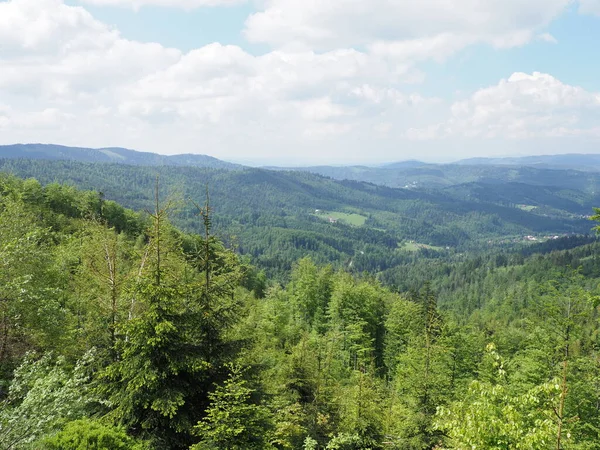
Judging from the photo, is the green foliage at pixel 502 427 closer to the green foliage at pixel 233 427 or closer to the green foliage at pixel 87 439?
the green foliage at pixel 233 427

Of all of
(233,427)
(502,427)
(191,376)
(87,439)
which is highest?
(502,427)

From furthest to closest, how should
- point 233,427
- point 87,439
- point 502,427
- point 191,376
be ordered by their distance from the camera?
point 191,376 → point 233,427 → point 87,439 → point 502,427

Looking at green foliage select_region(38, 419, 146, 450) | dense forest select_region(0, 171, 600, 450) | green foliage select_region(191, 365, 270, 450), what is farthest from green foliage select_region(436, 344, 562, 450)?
green foliage select_region(38, 419, 146, 450)

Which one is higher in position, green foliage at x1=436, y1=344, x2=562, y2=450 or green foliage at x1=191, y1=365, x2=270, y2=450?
green foliage at x1=436, y1=344, x2=562, y2=450

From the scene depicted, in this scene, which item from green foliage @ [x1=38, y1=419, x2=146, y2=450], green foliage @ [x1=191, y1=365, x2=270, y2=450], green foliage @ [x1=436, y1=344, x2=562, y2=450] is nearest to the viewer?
green foliage @ [x1=436, y1=344, x2=562, y2=450]

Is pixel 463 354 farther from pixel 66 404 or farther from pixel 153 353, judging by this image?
pixel 66 404

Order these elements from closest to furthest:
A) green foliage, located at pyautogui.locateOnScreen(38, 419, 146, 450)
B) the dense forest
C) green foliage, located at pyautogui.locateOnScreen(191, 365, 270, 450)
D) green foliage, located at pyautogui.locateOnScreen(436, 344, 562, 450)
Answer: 1. green foliage, located at pyautogui.locateOnScreen(436, 344, 562, 450)
2. green foliage, located at pyautogui.locateOnScreen(38, 419, 146, 450)
3. the dense forest
4. green foliage, located at pyautogui.locateOnScreen(191, 365, 270, 450)

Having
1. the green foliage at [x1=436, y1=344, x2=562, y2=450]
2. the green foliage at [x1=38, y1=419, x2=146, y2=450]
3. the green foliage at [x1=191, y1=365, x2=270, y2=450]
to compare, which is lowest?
the green foliage at [x1=191, y1=365, x2=270, y2=450]

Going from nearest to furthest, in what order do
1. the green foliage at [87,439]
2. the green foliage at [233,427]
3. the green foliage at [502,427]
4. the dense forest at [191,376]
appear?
the green foliage at [502,427] → the green foliage at [87,439] → the dense forest at [191,376] → the green foliage at [233,427]

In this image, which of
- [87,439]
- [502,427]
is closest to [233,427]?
[87,439]

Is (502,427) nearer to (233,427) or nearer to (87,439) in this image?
(233,427)

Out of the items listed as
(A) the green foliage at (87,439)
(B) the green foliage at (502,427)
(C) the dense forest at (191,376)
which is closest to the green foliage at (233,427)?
(C) the dense forest at (191,376)

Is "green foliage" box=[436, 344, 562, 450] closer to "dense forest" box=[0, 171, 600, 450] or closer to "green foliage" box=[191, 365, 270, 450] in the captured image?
"dense forest" box=[0, 171, 600, 450]

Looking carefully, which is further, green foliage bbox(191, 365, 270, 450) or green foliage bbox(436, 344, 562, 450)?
green foliage bbox(191, 365, 270, 450)
